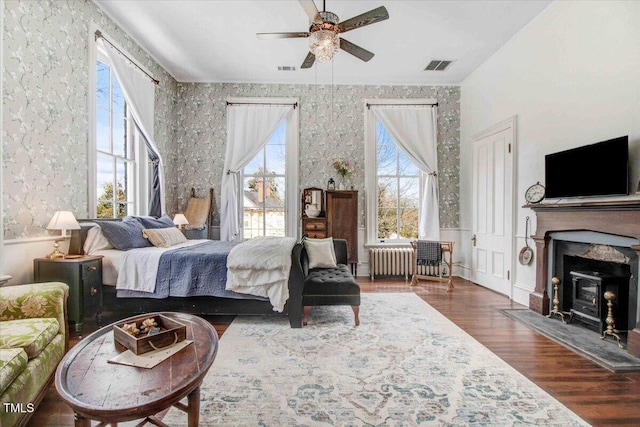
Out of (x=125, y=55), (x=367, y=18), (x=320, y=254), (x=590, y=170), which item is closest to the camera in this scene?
(x=367, y=18)

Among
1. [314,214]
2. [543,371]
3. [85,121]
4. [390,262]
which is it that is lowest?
[543,371]

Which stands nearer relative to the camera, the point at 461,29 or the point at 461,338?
the point at 461,338

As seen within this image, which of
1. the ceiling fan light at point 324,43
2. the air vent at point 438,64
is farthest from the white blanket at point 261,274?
the air vent at point 438,64

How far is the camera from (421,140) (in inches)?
216

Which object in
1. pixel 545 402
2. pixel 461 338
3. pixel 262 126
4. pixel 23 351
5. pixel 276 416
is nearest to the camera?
pixel 23 351

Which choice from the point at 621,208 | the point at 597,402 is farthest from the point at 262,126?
the point at 597,402

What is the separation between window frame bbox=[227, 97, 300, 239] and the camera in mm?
5391

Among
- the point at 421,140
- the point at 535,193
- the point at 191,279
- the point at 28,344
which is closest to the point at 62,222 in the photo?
the point at 191,279

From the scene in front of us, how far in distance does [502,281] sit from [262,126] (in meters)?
4.59

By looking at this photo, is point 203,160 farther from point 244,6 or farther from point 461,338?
point 461,338

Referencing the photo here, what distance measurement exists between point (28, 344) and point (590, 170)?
4.37 meters

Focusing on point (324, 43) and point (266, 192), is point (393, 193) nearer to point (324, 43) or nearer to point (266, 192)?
point (266, 192)

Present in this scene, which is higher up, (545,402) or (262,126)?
(262,126)

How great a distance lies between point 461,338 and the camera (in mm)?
2734
